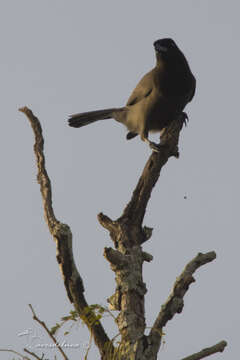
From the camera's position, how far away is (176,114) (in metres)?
6.80

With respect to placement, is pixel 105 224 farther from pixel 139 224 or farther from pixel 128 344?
pixel 128 344

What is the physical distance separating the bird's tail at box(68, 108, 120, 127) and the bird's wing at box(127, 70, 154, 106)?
48 centimetres

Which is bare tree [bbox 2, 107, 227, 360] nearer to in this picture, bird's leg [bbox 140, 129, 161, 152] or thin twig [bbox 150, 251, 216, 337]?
thin twig [bbox 150, 251, 216, 337]

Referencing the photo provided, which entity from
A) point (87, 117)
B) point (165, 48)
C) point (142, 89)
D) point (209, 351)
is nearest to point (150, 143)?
point (165, 48)

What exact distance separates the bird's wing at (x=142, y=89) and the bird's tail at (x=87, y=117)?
479 millimetres

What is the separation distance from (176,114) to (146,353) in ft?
12.3

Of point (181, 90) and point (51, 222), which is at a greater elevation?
point (181, 90)

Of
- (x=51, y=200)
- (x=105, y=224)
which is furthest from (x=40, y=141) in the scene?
(x=105, y=224)

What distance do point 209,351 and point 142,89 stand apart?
13.8 ft

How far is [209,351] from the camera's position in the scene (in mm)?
3592

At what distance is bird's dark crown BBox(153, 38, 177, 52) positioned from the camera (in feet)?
21.5

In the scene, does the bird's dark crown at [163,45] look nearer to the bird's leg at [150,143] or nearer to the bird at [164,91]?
the bird at [164,91]

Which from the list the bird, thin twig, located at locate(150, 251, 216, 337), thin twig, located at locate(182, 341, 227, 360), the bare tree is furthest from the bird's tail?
thin twig, located at locate(182, 341, 227, 360)

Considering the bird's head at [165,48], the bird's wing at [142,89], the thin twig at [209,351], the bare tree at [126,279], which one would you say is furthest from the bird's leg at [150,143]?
the thin twig at [209,351]
